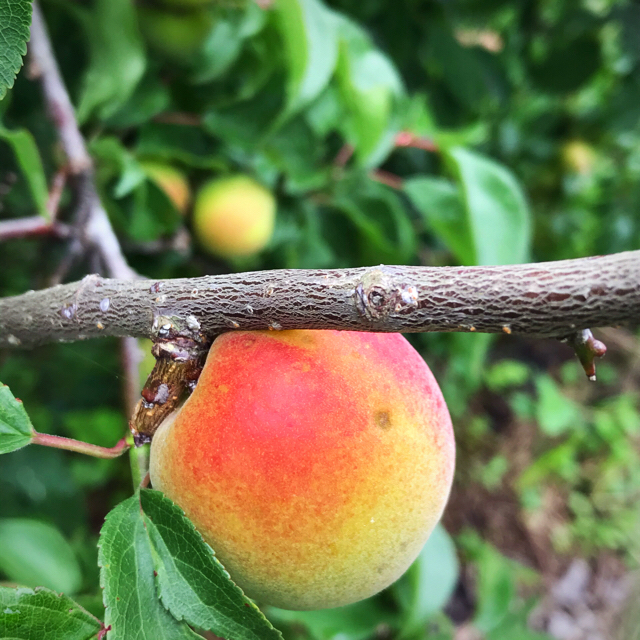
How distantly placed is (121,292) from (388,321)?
239 millimetres

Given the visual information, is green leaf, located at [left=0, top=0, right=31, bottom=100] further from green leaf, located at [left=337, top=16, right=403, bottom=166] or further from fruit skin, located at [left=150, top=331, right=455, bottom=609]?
green leaf, located at [left=337, top=16, right=403, bottom=166]

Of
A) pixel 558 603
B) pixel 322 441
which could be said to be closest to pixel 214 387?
pixel 322 441

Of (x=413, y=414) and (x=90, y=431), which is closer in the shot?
(x=413, y=414)

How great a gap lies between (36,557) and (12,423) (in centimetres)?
47

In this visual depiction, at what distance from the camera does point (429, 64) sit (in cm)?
162

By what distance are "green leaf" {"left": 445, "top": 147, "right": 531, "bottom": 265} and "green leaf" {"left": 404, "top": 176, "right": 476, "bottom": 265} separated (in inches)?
3.8

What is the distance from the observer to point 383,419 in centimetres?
43

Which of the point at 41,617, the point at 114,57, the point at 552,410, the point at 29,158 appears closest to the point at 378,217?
the point at 114,57

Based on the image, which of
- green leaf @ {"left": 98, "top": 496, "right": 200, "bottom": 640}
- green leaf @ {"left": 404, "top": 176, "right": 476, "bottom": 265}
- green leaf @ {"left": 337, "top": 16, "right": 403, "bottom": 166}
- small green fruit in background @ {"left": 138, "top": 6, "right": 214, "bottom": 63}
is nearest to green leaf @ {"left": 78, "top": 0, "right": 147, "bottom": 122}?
small green fruit in background @ {"left": 138, "top": 6, "right": 214, "bottom": 63}

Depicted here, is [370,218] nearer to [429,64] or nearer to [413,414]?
[429,64]

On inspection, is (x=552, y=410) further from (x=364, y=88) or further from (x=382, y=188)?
(x=364, y=88)

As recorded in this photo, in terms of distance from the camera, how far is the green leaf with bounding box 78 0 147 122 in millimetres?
894

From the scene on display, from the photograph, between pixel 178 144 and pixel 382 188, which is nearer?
pixel 178 144

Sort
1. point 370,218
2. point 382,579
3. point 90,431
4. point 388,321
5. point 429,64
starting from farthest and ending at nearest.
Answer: point 90,431 → point 429,64 → point 370,218 → point 382,579 → point 388,321
